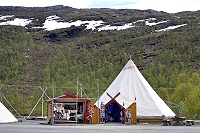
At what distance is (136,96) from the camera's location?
5506 centimetres

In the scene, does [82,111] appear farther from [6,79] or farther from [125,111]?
[6,79]

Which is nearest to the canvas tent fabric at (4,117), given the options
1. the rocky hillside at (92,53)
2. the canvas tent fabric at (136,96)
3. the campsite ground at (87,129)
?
the canvas tent fabric at (136,96)

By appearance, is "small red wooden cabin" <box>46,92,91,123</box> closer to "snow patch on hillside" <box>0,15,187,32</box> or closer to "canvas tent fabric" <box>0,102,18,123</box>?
"canvas tent fabric" <box>0,102,18,123</box>

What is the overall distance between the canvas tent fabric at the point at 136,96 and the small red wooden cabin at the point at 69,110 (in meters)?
1.89

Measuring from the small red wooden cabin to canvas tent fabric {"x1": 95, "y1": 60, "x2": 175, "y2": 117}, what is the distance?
1892 millimetres

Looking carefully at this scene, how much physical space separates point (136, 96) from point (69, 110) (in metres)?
7.08

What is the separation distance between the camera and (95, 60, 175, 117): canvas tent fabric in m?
53.1

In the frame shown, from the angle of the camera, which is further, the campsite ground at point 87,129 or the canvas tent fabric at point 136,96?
the canvas tent fabric at point 136,96

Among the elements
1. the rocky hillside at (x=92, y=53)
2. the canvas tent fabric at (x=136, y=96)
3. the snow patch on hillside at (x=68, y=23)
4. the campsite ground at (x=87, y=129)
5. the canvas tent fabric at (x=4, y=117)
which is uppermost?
the snow patch on hillside at (x=68, y=23)

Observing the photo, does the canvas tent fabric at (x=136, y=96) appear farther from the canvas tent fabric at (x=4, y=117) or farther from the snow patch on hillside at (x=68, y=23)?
the snow patch on hillside at (x=68, y=23)

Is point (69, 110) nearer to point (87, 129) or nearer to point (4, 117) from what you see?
point (4, 117)

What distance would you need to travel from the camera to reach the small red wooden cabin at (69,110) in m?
51.8

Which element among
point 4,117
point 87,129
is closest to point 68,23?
point 4,117

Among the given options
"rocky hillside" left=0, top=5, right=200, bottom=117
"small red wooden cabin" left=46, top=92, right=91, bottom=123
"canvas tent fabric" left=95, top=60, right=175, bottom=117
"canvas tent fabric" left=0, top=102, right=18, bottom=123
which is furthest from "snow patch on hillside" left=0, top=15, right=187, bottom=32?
"canvas tent fabric" left=0, top=102, right=18, bottom=123
